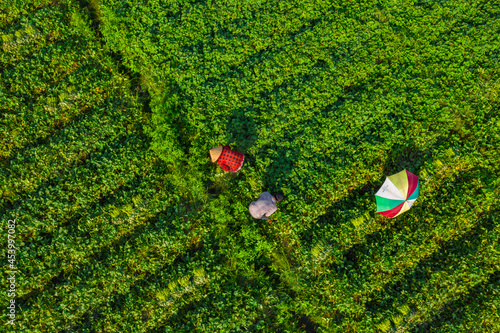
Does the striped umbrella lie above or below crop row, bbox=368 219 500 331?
above

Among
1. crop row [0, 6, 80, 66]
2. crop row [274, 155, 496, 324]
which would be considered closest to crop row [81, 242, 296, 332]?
crop row [274, 155, 496, 324]

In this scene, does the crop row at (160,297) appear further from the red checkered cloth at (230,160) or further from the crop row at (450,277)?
the crop row at (450,277)

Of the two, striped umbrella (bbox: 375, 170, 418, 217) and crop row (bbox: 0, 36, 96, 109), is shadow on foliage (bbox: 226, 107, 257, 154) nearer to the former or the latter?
striped umbrella (bbox: 375, 170, 418, 217)

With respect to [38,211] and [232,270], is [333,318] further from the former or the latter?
[38,211]

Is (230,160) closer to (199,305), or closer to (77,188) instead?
(199,305)

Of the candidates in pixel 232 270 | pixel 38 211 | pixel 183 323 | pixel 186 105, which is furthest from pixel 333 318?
pixel 38 211

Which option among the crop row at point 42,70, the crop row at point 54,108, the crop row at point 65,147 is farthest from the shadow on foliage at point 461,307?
the crop row at point 42,70
